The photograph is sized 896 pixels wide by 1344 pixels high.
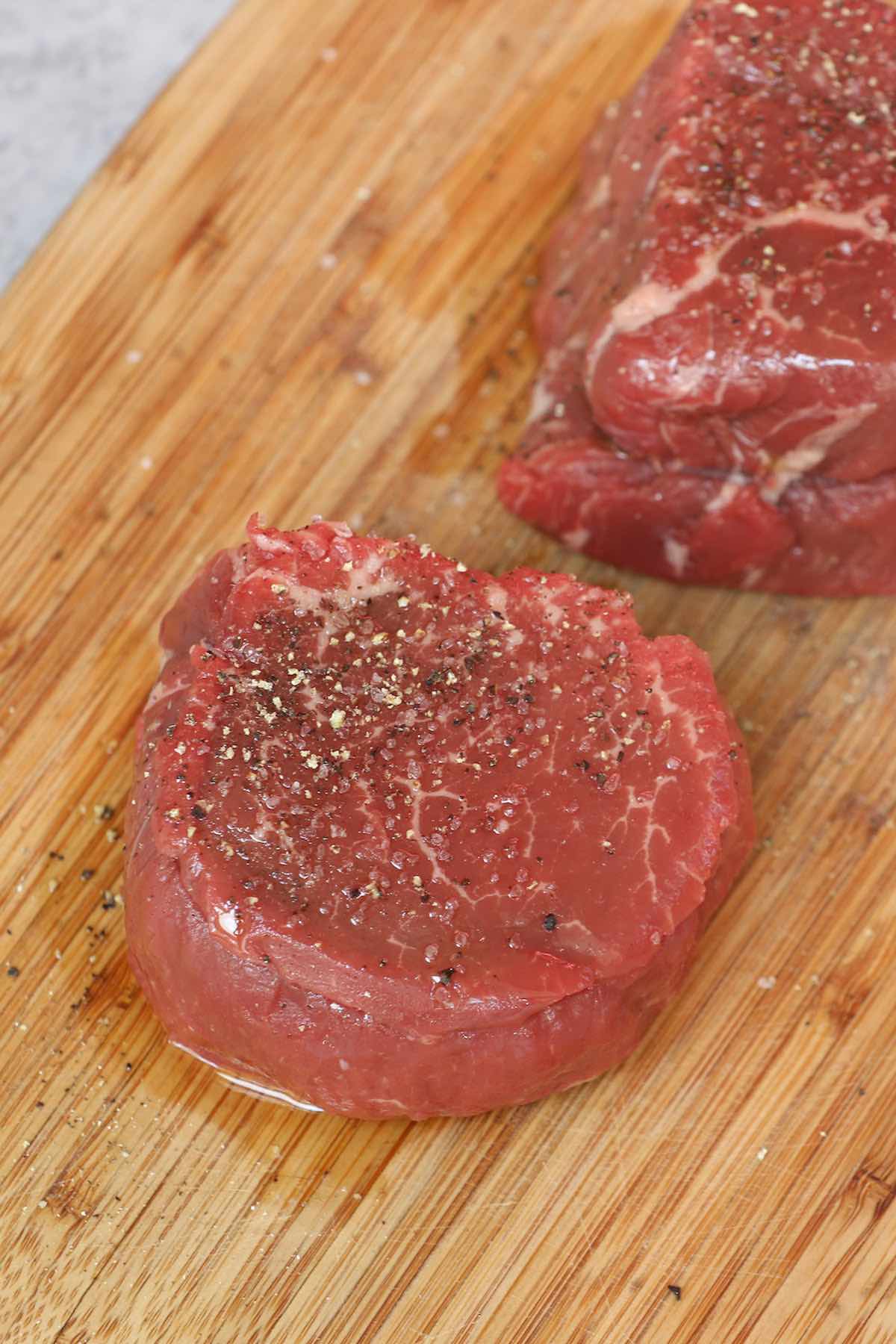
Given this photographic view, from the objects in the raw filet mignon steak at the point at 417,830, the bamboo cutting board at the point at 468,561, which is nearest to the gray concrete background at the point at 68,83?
the bamboo cutting board at the point at 468,561

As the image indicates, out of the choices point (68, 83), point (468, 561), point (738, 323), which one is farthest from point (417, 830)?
point (68, 83)

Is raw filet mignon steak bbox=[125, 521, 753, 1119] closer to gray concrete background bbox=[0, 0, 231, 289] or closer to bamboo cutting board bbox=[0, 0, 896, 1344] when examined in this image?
bamboo cutting board bbox=[0, 0, 896, 1344]

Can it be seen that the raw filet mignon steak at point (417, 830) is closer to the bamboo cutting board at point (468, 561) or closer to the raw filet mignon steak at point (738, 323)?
the bamboo cutting board at point (468, 561)

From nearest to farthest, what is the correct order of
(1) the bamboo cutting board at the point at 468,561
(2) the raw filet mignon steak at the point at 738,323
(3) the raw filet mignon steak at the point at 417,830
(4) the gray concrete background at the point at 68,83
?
(3) the raw filet mignon steak at the point at 417,830, (1) the bamboo cutting board at the point at 468,561, (2) the raw filet mignon steak at the point at 738,323, (4) the gray concrete background at the point at 68,83

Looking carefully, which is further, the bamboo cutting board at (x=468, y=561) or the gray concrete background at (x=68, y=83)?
the gray concrete background at (x=68, y=83)

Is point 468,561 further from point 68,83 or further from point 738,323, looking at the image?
point 68,83

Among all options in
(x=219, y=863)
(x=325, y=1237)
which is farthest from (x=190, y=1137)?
(x=219, y=863)
